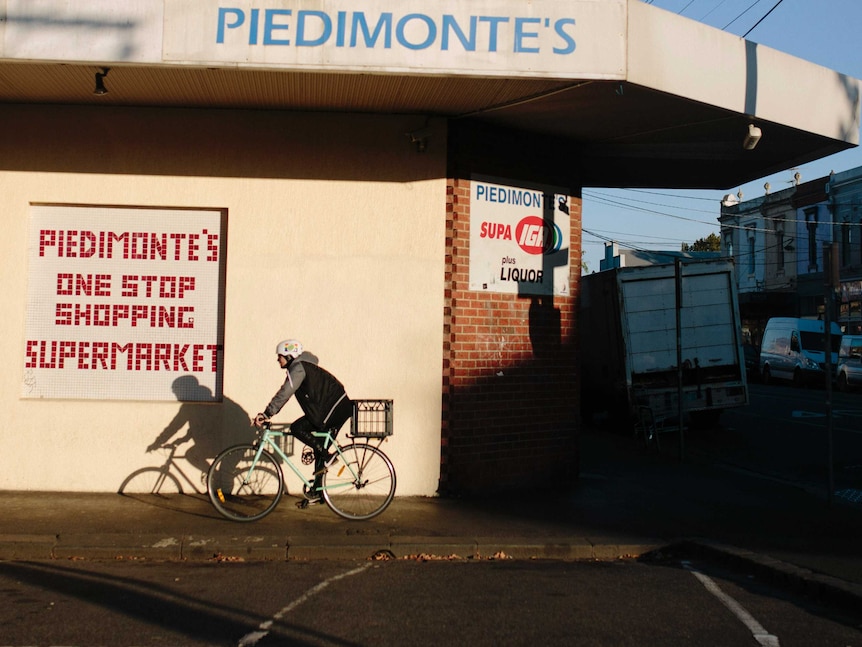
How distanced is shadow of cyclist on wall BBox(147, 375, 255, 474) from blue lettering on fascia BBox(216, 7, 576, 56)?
3.79 metres

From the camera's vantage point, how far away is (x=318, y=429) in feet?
28.5

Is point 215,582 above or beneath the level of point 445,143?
beneath

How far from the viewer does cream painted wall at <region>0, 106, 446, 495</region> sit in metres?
9.49

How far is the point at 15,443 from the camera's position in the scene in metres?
9.44

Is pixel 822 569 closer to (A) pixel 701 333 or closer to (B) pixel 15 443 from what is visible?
(B) pixel 15 443

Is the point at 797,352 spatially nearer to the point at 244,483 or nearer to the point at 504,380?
the point at 504,380

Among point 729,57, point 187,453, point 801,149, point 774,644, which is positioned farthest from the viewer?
point 801,149

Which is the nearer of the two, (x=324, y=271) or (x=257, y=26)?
(x=257, y=26)

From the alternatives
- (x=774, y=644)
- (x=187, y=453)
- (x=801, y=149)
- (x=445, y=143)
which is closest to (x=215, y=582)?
(x=187, y=453)

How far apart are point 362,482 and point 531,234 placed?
11.6 feet

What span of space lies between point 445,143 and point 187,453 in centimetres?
431

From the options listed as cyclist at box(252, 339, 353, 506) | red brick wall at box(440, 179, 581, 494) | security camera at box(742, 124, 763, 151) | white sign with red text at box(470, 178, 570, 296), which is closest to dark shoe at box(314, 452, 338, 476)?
cyclist at box(252, 339, 353, 506)

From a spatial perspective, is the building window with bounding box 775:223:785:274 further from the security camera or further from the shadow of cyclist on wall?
the shadow of cyclist on wall

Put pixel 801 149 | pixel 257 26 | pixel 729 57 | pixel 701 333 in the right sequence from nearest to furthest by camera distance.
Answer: pixel 257 26 → pixel 729 57 → pixel 801 149 → pixel 701 333
